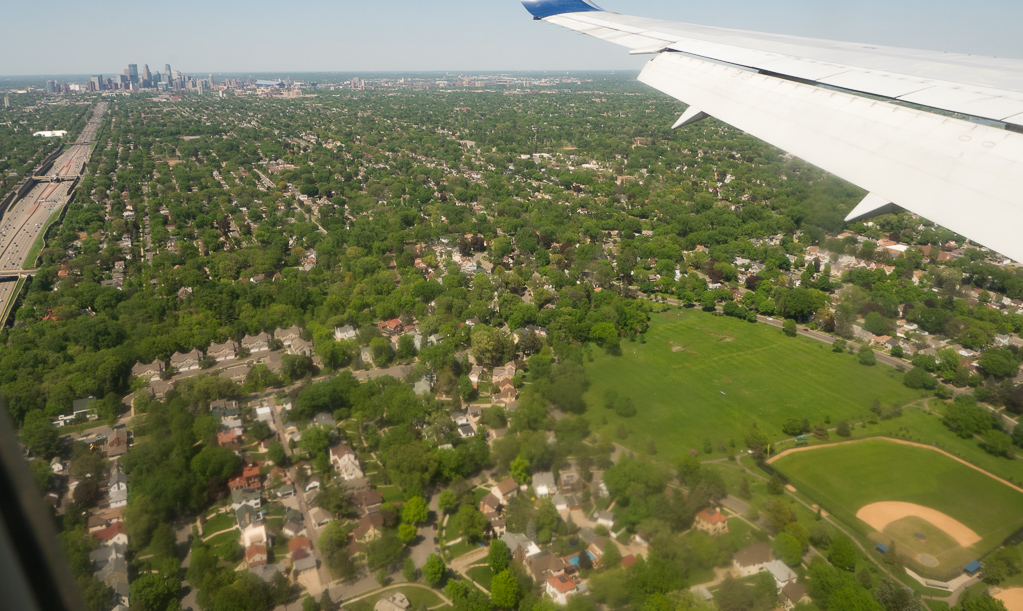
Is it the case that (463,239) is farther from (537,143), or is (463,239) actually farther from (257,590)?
(537,143)

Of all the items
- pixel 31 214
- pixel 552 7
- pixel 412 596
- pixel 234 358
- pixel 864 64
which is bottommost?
pixel 412 596

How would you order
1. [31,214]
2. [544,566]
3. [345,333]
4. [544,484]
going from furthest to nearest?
[31,214], [345,333], [544,484], [544,566]

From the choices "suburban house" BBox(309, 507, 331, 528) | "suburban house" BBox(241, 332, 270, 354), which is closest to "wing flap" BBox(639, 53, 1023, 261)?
"suburban house" BBox(309, 507, 331, 528)

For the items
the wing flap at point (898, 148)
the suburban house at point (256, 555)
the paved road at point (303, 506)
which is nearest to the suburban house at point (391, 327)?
the paved road at point (303, 506)

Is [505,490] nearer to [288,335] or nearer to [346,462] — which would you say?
[346,462]

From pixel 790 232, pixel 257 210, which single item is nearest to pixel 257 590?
pixel 257 210

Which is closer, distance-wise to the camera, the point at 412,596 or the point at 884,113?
the point at 884,113

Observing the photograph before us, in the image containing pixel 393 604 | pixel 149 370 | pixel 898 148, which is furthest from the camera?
pixel 149 370

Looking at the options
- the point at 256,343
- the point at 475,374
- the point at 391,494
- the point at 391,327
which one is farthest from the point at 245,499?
the point at 391,327

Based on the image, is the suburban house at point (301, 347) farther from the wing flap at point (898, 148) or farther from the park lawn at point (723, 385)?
the wing flap at point (898, 148)
